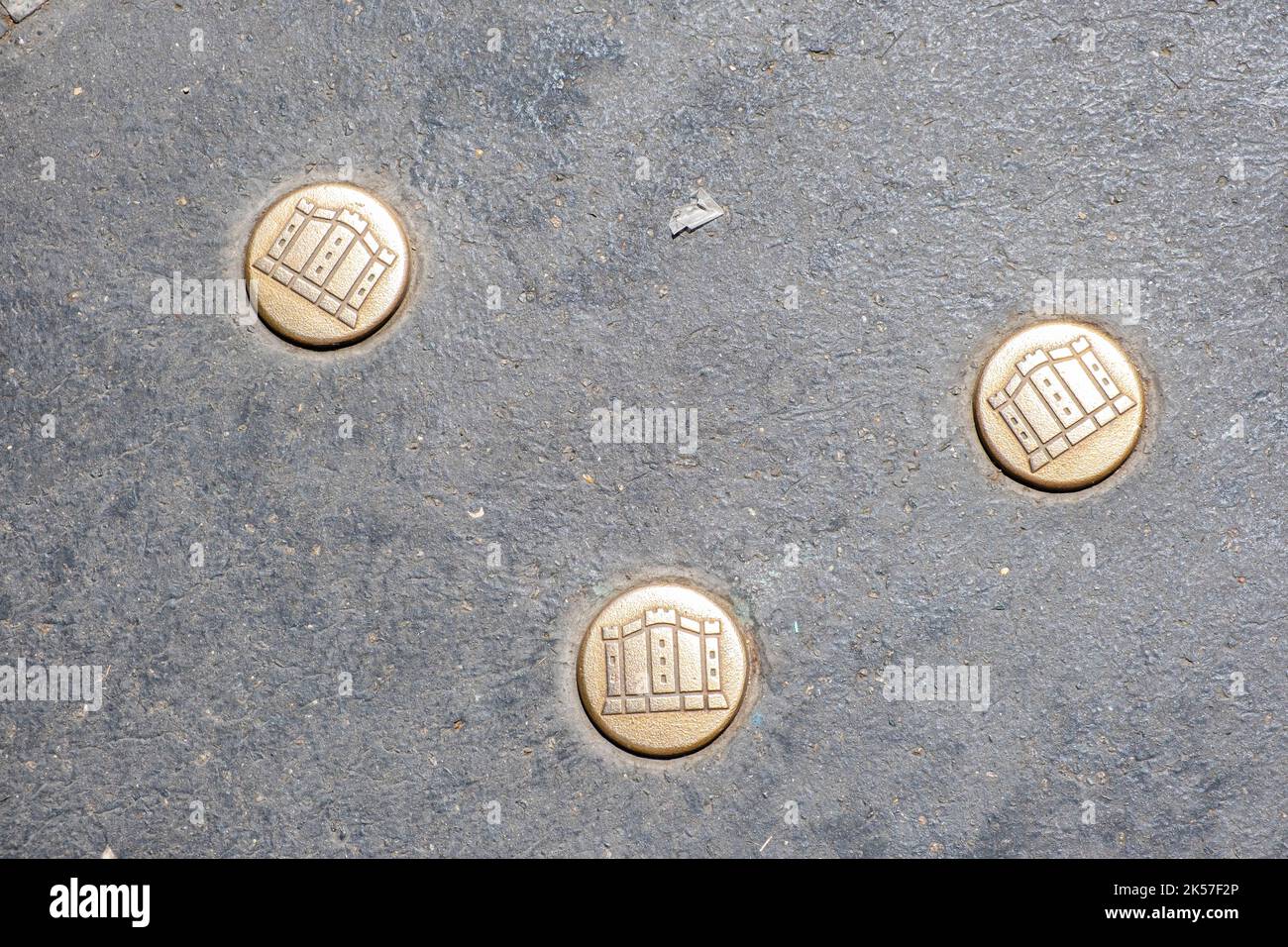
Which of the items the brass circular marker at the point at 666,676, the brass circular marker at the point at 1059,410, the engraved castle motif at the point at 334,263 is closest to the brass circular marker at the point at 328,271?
the engraved castle motif at the point at 334,263

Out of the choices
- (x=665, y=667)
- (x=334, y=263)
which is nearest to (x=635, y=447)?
(x=665, y=667)

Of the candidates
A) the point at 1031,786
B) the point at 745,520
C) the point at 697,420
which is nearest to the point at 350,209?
the point at 697,420

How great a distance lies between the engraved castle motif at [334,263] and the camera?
2.86 meters

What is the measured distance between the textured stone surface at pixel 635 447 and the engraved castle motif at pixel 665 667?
0.12 m

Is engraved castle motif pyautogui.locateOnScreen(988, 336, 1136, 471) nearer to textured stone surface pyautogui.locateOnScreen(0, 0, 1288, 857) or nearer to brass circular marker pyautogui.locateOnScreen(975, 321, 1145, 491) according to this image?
brass circular marker pyautogui.locateOnScreen(975, 321, 1145, 491)

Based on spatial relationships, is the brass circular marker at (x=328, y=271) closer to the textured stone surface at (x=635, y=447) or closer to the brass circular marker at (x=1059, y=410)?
the textured stone surface at (x=635, y=447)

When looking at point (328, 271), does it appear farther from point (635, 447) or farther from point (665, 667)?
point (665, 667)

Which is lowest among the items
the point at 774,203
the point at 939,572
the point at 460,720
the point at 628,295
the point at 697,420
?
the point at 460,720

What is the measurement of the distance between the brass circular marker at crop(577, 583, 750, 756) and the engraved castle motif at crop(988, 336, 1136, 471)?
929 mm

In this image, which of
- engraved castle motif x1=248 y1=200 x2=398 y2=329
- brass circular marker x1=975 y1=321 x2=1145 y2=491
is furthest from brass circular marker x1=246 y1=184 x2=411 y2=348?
brass circular marker x1=975 y1=321 x2=1145 y2=491

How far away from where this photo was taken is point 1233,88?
2.89m
